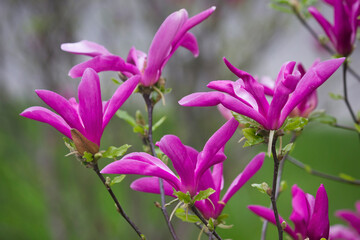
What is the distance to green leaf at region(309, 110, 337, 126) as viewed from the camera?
0.88 meters

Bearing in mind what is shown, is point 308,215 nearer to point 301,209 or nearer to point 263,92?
point 301,209

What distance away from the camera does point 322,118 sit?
905 mm

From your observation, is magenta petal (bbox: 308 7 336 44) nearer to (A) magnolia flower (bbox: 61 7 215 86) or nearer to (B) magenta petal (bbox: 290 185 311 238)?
(A) magnolia flower (bbox: 61 7 215 86)

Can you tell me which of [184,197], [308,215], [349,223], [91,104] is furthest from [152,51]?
[349,223]

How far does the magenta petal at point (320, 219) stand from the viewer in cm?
57

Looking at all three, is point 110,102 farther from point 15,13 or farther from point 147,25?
point 15,13

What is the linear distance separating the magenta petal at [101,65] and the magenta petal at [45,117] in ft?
0.28

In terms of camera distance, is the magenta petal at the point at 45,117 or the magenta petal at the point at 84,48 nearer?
the magenta petal at the point at 45,117

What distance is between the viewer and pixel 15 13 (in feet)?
6.98

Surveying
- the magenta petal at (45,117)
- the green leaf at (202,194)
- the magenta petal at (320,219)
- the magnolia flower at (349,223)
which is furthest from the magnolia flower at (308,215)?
the magenta petal at (45,117)

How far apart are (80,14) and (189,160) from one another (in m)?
1.74

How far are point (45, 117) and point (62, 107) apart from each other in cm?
3

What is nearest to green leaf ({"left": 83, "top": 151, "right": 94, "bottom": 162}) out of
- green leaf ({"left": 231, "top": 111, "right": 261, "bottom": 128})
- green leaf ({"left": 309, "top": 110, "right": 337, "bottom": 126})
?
green leaf ({"left": 231, "top": 111, "right": 261, "bottom": 128})

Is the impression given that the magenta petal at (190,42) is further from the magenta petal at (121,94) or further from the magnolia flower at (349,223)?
the magnolia flower at (349,223)
